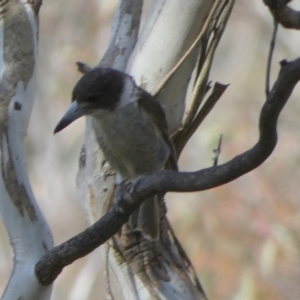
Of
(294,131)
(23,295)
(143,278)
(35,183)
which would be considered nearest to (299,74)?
(23,295)

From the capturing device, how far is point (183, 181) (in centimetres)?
137

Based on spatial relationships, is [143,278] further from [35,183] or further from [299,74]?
[35,183]

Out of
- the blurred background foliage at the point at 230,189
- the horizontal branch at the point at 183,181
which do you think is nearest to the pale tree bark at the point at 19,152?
the horizontal branch at the point at 183,181

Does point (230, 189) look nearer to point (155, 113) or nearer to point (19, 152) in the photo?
point (155, 113)

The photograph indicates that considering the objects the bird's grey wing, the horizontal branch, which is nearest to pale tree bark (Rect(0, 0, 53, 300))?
the horizontal branch

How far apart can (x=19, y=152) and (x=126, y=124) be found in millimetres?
315

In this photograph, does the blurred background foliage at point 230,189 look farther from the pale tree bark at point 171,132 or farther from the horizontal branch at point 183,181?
the horizontal branch at point 183,181

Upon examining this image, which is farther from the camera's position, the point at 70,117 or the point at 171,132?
the point at 171,132

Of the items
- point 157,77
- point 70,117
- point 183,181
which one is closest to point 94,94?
point 70,117

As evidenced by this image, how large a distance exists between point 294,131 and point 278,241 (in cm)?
55

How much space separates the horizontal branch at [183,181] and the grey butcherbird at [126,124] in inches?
10.1

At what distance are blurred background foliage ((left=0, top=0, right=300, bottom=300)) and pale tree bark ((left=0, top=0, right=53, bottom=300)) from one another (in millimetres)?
1422

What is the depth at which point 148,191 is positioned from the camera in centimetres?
147

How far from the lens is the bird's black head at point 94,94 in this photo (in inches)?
70.5
